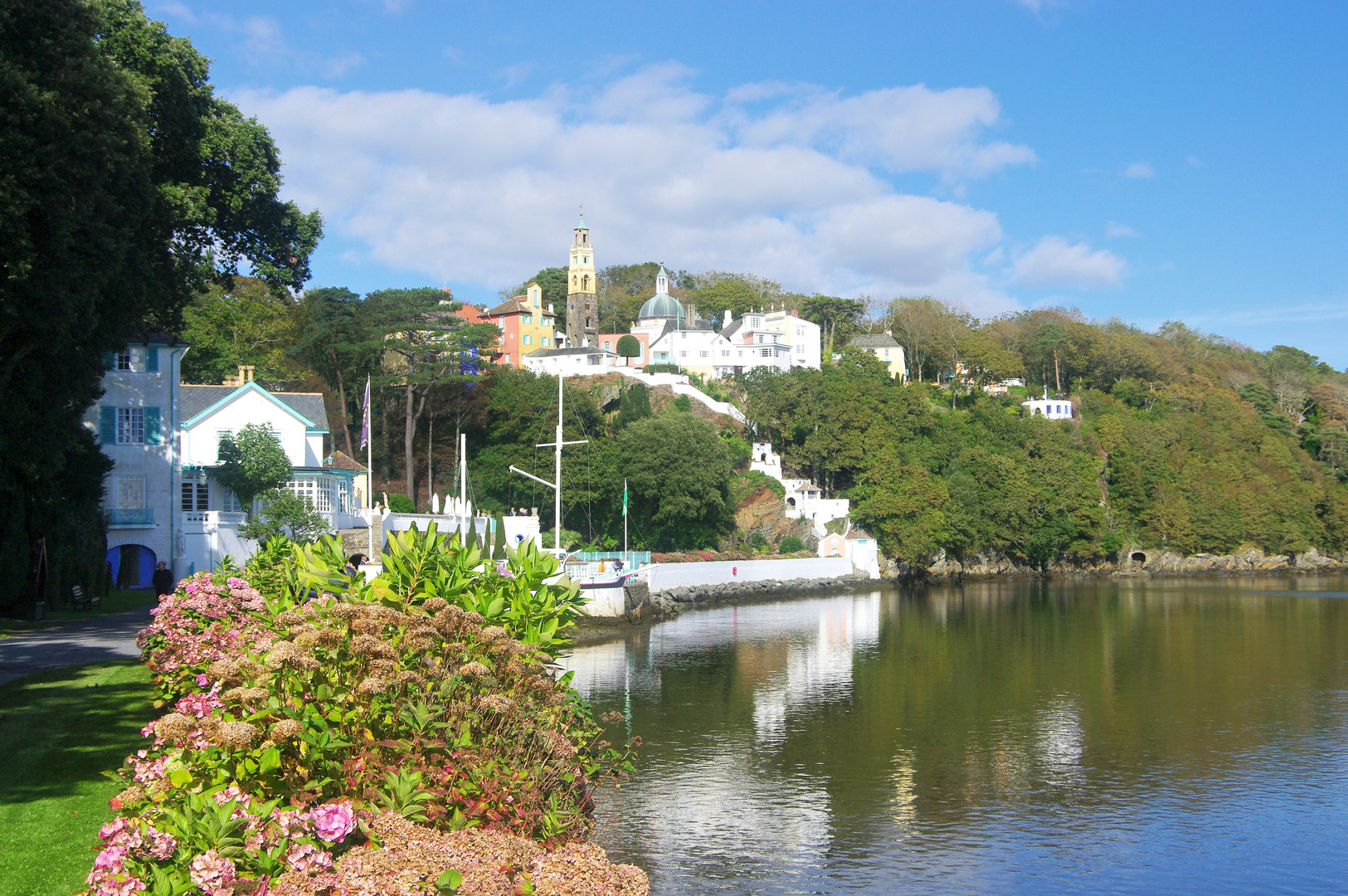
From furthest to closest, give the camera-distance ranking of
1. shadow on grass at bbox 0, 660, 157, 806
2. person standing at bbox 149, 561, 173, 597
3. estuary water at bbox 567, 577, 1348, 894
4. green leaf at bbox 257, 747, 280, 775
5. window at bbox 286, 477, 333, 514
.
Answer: window at bbox 286, 477, 333, 514 < person standing at bbox 149, 561, 173, 597 < estuary water at bbox 567, 577, 1348, 894 < shadow on grass at bbox 0, 660, 157, 806 < green leaf at bbox 257, 747, 280, 775

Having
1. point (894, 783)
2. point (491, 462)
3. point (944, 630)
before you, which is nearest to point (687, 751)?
point (894, 783)

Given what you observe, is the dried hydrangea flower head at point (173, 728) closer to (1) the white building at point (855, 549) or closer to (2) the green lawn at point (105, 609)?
(2) the green lawn at point (105, 609)

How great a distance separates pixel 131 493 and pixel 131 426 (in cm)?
217

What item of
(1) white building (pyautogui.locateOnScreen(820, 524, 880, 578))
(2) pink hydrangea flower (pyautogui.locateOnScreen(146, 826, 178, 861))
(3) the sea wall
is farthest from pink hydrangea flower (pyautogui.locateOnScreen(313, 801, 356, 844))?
(3) the sea wall

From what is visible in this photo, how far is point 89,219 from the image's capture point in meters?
17.5

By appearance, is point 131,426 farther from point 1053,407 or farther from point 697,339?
point 1053,407

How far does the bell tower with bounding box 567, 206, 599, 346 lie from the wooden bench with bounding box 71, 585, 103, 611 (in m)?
67.5

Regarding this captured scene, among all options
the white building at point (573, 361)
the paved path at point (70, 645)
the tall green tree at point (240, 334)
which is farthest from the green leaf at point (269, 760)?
the white building at point (573, 361)

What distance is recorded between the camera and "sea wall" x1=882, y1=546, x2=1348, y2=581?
71.8m

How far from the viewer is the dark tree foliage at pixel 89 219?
1644 cm

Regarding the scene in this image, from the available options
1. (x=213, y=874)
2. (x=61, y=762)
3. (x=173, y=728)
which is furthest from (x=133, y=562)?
(x=213, y=874)

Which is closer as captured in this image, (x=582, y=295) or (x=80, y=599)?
(x=80, y=599)

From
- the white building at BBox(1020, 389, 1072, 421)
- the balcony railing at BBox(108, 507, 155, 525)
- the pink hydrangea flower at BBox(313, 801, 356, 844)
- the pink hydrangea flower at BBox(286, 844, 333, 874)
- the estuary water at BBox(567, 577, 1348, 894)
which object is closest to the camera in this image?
the pink hydrangea flower at BBox(286, 844, 333, 874)

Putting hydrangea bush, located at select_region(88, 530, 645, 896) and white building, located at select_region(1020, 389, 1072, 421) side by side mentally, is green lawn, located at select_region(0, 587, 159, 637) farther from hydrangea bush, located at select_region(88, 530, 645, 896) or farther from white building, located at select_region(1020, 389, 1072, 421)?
white building, located at select_region(1020, 389, 1072, 421)
